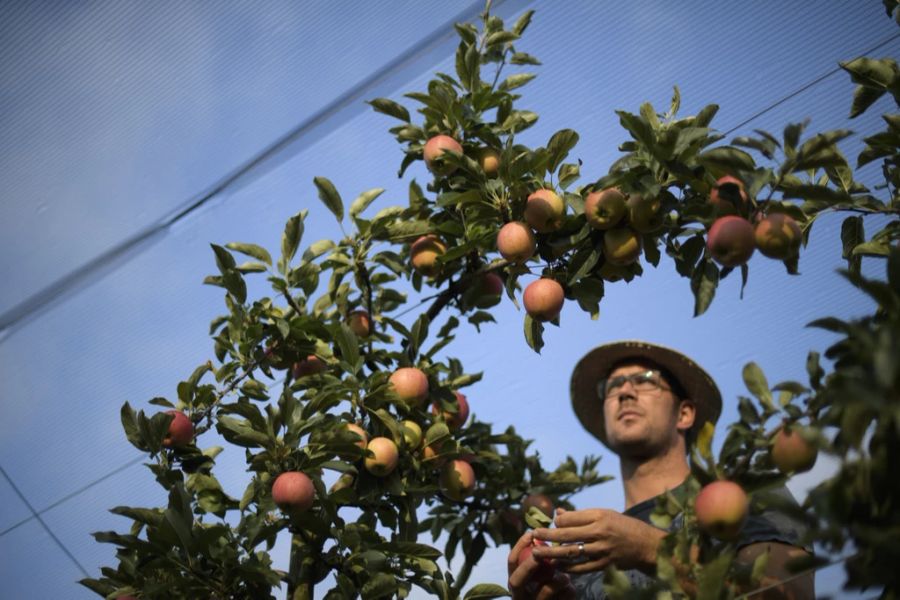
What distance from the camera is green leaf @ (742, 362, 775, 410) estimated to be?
1.50 meters

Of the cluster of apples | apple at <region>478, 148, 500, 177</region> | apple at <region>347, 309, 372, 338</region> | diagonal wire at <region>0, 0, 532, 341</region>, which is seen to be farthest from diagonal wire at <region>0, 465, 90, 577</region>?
the cluster of apples

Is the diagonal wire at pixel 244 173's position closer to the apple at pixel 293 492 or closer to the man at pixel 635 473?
the man at pixel 635 473

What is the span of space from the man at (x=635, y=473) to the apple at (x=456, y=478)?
258 mm

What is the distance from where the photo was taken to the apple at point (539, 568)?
72.7 inches

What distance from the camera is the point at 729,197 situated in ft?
5.58

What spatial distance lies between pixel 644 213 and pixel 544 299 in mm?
239

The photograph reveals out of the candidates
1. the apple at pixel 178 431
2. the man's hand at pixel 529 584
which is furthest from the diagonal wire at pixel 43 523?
the man's hand at pixel 529 584

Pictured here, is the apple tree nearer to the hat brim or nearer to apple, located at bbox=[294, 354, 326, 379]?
apple, located at bbox=[294, 354, 326, 379]

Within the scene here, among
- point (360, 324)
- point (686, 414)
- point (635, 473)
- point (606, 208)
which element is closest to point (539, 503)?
point (635, 473)

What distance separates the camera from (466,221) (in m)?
2.08

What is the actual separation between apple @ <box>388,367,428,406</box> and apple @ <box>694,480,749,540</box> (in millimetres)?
767

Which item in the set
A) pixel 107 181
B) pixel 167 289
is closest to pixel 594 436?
pixel 167 289

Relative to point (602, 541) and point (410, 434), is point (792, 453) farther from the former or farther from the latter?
point (410, 434)

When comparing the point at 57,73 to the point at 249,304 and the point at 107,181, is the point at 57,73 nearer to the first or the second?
the point at 107,181
